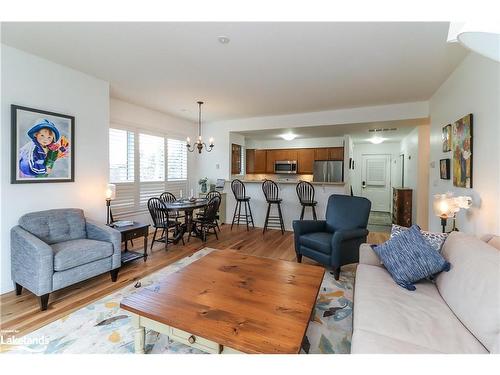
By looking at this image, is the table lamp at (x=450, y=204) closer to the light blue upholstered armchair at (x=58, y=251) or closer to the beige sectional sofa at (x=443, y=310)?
the beige sectional sofa at (x=443, y=310)

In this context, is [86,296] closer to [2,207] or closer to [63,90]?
[2,207]

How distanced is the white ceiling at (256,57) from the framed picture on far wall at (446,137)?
0.68 m

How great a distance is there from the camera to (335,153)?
716 centimetres

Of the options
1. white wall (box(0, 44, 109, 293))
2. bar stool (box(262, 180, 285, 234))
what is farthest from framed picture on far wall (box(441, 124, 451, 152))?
white wall (box(0, 44, 109, 293))

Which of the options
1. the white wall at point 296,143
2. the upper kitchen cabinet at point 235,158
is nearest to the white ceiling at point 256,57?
the upper kitchen cabinet at point 235,158

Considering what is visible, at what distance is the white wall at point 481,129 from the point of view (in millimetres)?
2021

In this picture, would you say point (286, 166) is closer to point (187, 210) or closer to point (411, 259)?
point (187, 210)

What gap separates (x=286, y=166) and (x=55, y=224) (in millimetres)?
6014

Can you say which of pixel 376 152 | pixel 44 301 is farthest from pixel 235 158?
pixel 376 152

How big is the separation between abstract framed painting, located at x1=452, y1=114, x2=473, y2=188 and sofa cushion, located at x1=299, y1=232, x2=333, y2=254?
1.53 m

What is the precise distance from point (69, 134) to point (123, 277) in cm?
189

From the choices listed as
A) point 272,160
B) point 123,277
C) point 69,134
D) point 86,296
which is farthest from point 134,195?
point 272,160

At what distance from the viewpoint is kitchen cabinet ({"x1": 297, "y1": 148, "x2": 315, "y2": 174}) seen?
7.46m

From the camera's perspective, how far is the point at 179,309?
4.93 ft
